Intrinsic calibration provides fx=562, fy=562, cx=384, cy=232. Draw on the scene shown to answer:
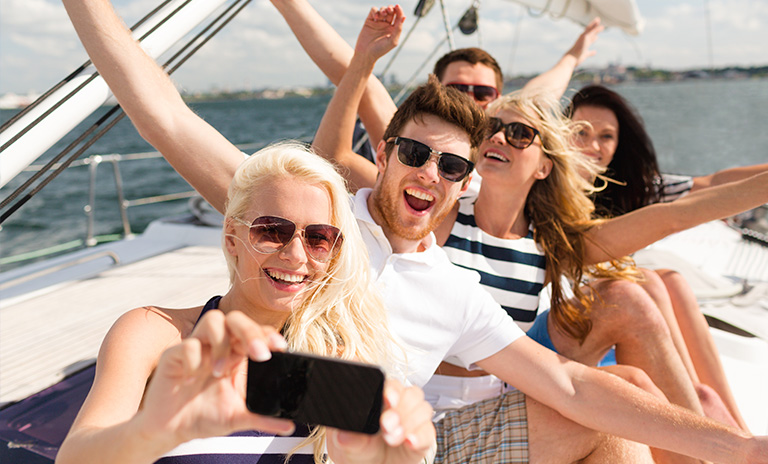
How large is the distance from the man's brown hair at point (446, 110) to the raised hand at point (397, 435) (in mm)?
1244

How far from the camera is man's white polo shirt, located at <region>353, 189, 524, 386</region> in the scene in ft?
5.95

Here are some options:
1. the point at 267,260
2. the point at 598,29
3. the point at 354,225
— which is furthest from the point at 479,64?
the point at 267,260

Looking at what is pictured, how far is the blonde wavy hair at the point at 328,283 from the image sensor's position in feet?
4.74

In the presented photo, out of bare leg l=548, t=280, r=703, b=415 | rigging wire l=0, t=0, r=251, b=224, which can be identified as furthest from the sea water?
bare leg l=548, t=280, r=703, b=415

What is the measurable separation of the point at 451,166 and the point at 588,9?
395cm

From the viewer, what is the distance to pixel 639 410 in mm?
Answer: 1689

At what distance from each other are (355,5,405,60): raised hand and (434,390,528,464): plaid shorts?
1.40 meters

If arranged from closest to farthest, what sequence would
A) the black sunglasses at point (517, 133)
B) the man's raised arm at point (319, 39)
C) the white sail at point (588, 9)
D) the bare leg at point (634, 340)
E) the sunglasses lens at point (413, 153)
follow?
the sunglasses lens at point (413, 153), the bare leg at point (634, 340), the black sunglasses at point (517, 133), the man's raised arm at point (319, 39), the white sail at point (588, 9)

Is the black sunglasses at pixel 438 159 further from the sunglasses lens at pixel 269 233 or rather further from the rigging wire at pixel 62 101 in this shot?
the rigging wire at pixel 62 101

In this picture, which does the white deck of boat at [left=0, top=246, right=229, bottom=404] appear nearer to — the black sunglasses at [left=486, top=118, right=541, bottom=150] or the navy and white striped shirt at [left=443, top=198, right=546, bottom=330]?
the navy and white striped shirt at [left=443, top=198, right=546, bottom=330]

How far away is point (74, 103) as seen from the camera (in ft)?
4.39

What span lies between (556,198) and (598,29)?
2.43 meters

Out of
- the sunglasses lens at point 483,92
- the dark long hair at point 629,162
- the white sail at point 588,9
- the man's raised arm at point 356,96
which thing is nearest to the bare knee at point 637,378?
the man's raised arm at point 356,96

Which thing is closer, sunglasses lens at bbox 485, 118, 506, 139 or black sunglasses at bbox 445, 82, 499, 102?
sunglasses lens at bbox 485, 118, 506, 139
